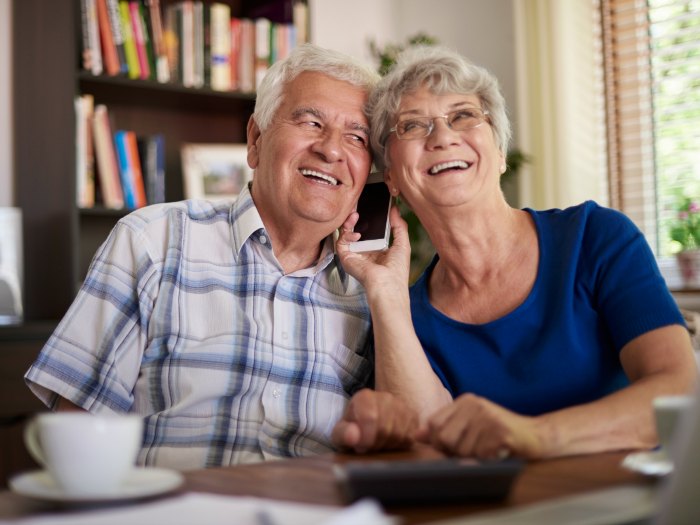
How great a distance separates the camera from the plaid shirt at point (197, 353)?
5.08ft

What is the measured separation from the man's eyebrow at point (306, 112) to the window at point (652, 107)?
7.36 feet

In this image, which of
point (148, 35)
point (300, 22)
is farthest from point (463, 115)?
point (300, 22)

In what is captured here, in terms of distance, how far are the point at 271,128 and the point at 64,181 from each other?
142 centimetres

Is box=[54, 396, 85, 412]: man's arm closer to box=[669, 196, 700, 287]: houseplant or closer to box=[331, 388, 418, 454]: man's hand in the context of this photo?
box=[331, 388, 418, 454]: man's hand

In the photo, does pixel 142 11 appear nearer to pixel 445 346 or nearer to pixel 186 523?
pixel 445 346

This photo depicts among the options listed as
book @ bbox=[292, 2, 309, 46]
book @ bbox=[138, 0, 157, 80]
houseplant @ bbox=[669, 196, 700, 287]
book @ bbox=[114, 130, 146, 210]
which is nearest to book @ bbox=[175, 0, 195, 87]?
book @ bbox=[138, 0, 157, 80]

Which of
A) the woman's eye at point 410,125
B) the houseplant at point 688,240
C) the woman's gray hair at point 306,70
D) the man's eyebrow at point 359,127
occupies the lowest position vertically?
the houseplant at point 688,240

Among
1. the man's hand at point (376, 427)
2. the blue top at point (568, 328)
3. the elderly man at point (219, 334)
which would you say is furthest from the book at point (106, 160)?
the man's hand at point (376, 427)

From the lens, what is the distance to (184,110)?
3.64m

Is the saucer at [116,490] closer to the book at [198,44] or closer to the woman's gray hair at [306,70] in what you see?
the woman's gray hair at [306,70]

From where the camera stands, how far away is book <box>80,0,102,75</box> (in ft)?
10.1

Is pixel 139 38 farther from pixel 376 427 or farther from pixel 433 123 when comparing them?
pixel 376 427

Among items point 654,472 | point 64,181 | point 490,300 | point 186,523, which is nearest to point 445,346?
point 490,300

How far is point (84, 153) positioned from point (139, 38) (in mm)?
500
